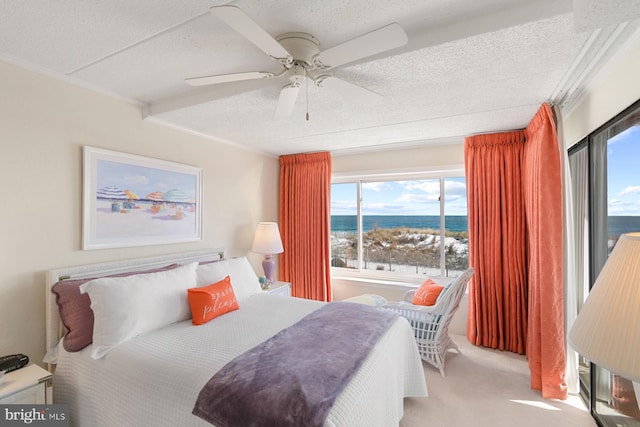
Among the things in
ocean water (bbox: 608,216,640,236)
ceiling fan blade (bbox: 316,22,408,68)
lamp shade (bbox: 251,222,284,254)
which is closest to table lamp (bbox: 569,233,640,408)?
ceiling fan blade (bbox: 316,22,408,68)

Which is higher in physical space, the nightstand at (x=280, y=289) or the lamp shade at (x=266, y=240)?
the lamp shade at (x=266, y=240)

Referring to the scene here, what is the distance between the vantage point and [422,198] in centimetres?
379

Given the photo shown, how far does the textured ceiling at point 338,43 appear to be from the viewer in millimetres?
1341

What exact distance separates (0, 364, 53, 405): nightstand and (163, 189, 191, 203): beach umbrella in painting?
1.50m

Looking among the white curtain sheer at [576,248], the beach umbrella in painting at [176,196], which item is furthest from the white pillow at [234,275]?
the white curtain sheer at [576,248]

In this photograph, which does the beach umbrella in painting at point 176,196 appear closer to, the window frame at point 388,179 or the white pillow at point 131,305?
the white pillow at point 131,305

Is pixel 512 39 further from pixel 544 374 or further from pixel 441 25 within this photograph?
pixel 544 374

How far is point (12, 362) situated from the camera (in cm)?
163

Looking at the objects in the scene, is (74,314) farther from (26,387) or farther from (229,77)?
(229,77)

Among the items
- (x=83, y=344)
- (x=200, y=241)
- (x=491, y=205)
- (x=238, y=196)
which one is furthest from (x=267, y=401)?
(x=491, y=205)

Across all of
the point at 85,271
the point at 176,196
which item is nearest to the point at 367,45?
the point at 176,196

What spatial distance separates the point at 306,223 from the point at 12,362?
2.99 metres

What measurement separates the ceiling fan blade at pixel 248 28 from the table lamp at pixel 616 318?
144 centimetres

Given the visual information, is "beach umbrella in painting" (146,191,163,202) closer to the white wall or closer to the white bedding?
the white wall
